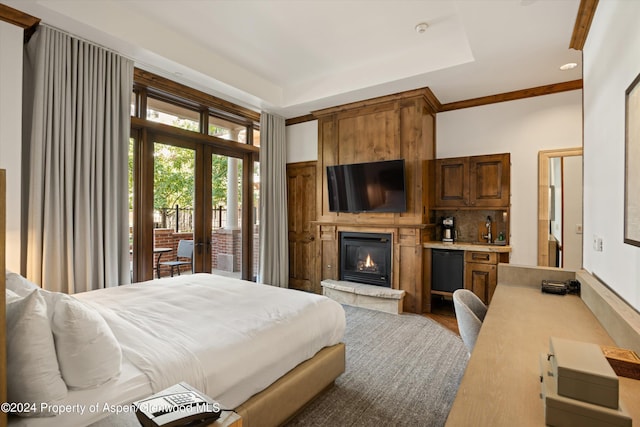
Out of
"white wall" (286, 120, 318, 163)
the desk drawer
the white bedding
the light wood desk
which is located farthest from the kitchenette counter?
"white wall" (286, 120, 318, 163)

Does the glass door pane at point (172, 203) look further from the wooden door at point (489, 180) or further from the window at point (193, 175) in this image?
the wooden door at point (489, 180)

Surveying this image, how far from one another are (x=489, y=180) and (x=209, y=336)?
388 cm

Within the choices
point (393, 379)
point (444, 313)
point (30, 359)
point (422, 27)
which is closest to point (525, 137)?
point (422, 27)

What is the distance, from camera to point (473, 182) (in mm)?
4242

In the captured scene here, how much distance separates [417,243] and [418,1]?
2.72m

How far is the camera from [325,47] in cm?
370

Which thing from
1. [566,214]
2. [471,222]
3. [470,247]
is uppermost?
[566,214]

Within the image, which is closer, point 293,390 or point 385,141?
point 293,390

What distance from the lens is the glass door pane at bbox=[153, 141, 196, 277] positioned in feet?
13.1

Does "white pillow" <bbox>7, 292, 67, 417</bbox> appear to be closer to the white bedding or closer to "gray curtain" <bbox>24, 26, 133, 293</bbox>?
the white bedding

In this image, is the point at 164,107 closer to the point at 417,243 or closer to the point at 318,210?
the point at 318,210

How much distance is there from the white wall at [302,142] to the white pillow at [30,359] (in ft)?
14.7

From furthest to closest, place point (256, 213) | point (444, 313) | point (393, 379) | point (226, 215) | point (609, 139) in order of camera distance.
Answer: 1. point (256, 213)
2. point (226, 215)
3. point (444, 313)
4. point (393, 379)
5. point (609, 139)

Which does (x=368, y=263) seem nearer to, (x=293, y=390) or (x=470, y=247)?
(x=470, y=247)
